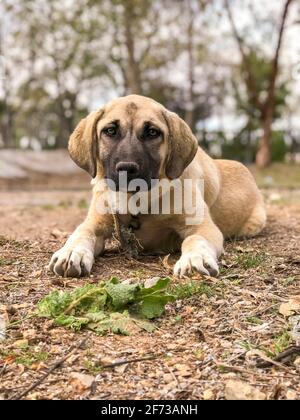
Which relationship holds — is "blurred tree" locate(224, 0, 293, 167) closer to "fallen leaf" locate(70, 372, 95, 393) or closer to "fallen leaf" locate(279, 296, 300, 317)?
"fallen leaf" locate(279, 296, 300, 317)

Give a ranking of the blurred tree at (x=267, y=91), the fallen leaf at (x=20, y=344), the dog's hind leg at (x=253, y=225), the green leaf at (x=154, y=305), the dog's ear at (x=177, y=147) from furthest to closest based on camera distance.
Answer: the blurred tree at (x=267, y=91), the dog's hind leg at (x=253, y=225), the dog's ear at (x=177, y=147), the green leaf at (x=154, y=305), the fallen leaf at (x=20, y=344)

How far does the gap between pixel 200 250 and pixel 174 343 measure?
1.26 meters

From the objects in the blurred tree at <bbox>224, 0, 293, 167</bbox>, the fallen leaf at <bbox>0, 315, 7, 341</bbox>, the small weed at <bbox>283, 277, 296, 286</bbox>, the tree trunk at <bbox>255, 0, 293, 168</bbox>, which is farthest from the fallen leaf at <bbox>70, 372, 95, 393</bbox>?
the tree trunk at <bbox>255, 0, 293, 168</bbox>

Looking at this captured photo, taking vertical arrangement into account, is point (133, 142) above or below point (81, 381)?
above

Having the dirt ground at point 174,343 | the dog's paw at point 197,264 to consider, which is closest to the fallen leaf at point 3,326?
the dirt ground at point 174,343

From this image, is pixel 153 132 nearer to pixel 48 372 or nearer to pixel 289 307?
pixel 289 307

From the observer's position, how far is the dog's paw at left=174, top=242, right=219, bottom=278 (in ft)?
12.6

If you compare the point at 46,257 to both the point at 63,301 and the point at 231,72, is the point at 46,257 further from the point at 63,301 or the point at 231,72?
the point at 231,72

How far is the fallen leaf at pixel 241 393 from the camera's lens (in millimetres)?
2344

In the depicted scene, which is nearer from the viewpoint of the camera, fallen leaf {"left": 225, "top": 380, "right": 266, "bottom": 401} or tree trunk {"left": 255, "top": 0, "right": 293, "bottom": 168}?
fallen leaf {"left": 225, "top": 380, "right": 266, "bottom": 401}

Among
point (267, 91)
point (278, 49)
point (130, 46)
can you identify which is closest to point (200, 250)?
point (278, 49)

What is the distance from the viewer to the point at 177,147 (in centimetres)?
462

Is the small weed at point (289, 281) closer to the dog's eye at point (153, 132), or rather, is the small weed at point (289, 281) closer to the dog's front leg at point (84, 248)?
the dog's front leg at point (84, 248)
